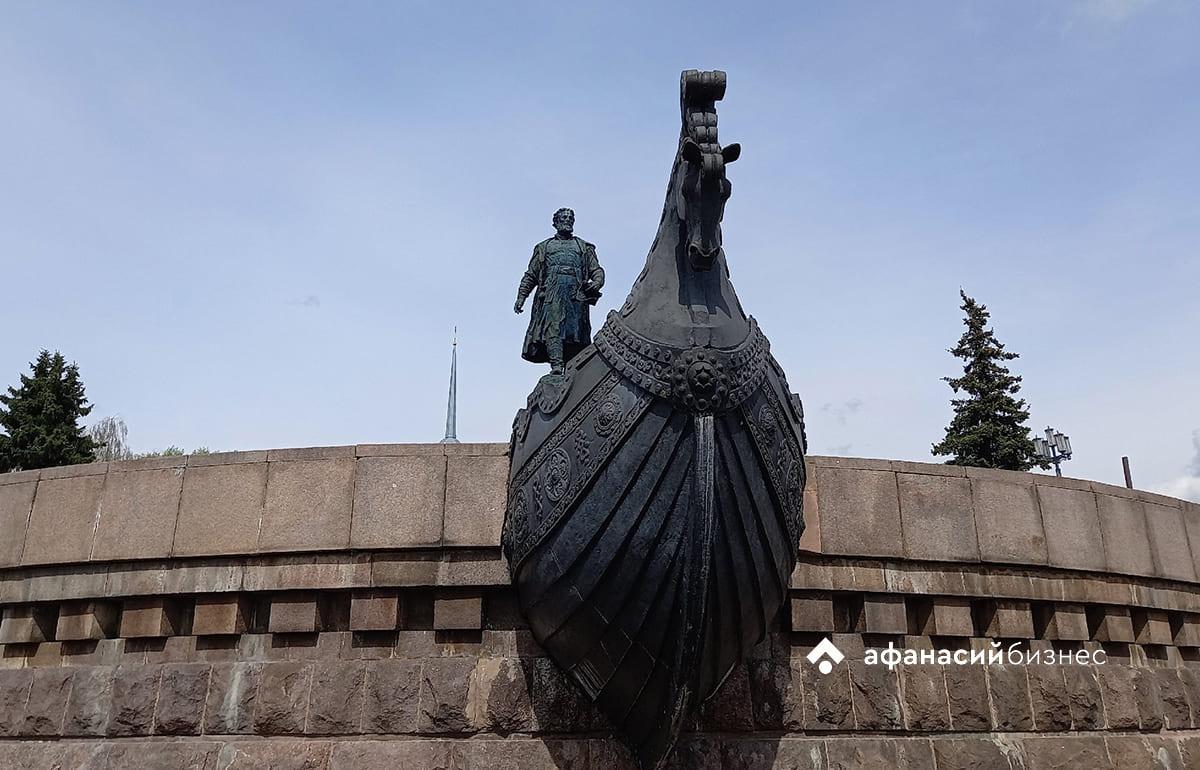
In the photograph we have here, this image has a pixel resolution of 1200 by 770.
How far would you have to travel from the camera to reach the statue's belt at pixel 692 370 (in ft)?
13.9

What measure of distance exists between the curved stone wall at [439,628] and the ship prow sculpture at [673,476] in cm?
120

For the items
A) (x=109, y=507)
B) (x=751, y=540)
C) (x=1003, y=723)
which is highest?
(x=109, y=507)

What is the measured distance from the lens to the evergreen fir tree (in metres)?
27.4

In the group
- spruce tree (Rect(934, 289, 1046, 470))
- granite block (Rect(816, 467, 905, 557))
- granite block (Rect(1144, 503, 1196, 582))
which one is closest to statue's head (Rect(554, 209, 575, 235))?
granite block (Rect(816, 467, 905, 557))

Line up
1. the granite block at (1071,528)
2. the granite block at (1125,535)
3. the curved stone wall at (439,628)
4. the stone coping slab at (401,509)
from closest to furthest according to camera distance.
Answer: the curved stone wall at (439,628) → the stone coping slab at (401,509) → the granite block at (1071,528) → the granite block at (1125,535)

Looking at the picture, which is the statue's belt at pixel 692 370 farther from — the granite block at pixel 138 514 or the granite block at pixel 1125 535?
the granite block at pixel 1125 535

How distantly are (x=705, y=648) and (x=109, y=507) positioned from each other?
15.6ft

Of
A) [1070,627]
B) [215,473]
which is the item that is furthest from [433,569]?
[1070,627]

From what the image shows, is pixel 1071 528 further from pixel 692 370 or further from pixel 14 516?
pixel 14 516

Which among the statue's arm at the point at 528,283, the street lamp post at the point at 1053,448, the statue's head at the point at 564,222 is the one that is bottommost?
the statue's arm at the point at 528,283

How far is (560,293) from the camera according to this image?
6.09 meters

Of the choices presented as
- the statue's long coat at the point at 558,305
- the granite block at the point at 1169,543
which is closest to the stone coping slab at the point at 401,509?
the granite block at the point at 1169,543

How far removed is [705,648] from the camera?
14.9 feet

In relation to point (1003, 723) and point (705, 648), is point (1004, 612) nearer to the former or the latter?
point (1003, 723)
